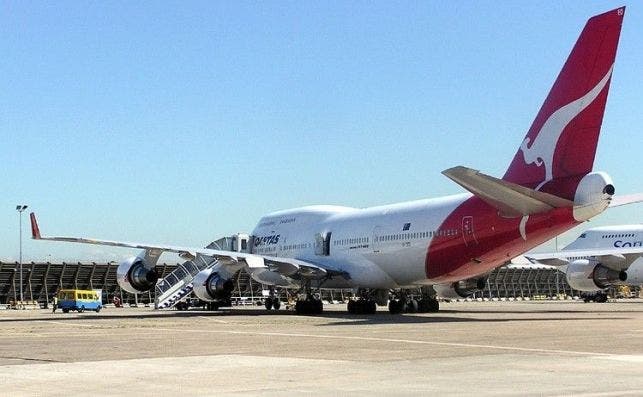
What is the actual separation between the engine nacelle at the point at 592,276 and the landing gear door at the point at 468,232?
19.3m

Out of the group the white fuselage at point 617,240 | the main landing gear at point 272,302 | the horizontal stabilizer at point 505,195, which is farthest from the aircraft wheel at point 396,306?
the white fuselage at point 617,240

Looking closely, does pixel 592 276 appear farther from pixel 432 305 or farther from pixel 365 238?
pixel 365 238

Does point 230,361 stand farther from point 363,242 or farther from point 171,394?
point 363,242

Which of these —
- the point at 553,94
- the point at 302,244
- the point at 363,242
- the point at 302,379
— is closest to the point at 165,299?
the point at 302,244

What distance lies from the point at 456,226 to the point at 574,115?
6080 millimetres

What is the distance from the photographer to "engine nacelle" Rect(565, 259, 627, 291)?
49656mm

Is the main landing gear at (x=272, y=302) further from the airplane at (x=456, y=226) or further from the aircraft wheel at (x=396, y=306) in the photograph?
the aircraft wheel at (x=396, y=306)

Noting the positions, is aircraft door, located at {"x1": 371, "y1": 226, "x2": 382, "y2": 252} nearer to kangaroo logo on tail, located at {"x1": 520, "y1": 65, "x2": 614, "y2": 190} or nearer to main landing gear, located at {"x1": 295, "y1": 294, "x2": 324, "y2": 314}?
main landing gear, located at {"x1": 295, "y1": 294, "x2": 324, "y2": 314}

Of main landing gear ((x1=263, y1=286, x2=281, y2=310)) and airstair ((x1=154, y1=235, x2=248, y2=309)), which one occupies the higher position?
airstair ((x1=154, y1=235, x2=248, y2=309))

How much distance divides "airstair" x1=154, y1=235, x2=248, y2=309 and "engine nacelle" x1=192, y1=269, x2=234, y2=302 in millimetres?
8097

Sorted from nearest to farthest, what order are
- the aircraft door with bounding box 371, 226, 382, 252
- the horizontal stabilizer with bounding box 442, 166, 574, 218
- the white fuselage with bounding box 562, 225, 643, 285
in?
the horizontal stabilizer with bounding box 442, 166, 574, 218
the aircraft door with bounding box 371, 226, 382, 252
the white fuselage with bounding box 562, 225, 643, 285

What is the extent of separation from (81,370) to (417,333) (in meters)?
11.2

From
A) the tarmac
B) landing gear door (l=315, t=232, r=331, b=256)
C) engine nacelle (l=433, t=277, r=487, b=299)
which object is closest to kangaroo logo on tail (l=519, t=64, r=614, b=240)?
the tarmac

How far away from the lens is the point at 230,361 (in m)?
16.0
